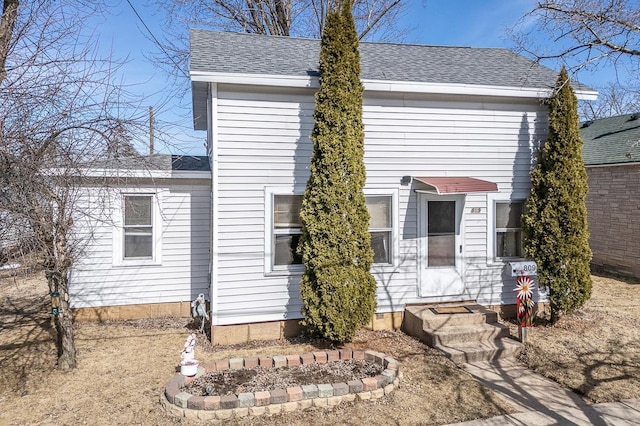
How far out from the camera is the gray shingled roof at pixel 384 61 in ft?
22.3

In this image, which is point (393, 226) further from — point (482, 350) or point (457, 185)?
point (482, 350)

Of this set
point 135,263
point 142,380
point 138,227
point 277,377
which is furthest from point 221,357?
point 138,227

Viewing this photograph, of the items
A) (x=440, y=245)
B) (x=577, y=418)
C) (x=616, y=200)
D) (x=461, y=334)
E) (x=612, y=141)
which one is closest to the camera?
(x=577, y=418)

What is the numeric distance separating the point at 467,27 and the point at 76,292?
49.5 feet

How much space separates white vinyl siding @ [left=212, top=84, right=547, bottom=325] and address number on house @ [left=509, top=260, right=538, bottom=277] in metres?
0.92

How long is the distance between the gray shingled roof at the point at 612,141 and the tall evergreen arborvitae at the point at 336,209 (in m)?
9.43

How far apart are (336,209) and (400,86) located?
7.89 ft

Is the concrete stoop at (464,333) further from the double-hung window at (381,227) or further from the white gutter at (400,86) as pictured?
the white gutter at (400,86)

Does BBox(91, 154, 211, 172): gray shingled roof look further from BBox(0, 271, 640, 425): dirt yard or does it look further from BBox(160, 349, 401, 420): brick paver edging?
BBox(160, 349, 401, 420): brick paver edging

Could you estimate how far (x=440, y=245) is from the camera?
7398 mm

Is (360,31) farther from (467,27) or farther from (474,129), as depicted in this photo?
(474,129)

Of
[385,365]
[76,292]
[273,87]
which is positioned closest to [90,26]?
[273,87]

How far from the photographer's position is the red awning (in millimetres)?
6488

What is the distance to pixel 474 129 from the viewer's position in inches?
291
